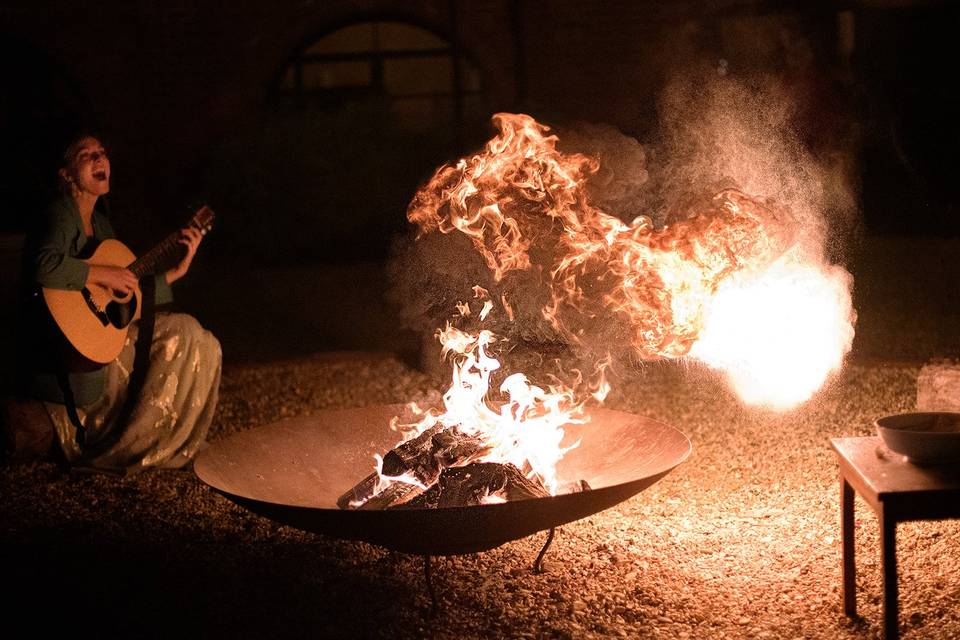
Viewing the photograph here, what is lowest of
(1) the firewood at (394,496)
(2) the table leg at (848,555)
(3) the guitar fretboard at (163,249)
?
(2) the table leg at (848,555)

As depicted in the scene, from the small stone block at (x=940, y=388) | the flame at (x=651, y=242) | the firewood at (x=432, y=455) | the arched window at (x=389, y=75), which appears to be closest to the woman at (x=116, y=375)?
the flame at (x=651, y=242)

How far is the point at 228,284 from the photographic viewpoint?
39.6 ft

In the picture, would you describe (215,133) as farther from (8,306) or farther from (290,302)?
(8,306)

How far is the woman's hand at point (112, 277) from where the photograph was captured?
5.68 m

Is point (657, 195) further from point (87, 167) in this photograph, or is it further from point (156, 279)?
point (87, 167)

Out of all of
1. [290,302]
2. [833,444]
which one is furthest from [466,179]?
[290,302]

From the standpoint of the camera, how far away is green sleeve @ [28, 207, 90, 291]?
5.49m

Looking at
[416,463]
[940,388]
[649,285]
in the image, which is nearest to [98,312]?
[416,463]

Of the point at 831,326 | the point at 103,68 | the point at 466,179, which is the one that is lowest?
the point at 831,326

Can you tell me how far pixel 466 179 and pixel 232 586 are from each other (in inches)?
88.9

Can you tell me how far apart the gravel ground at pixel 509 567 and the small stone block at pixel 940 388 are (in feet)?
1.54

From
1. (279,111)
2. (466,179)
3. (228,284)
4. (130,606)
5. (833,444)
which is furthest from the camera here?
(279,111)

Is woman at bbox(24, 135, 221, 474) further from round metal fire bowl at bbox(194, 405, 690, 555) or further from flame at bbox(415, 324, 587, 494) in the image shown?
flame at bbox(415, 324, 587, 494)

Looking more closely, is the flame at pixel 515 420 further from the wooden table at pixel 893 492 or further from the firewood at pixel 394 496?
the wooden table at pixel 893 492
